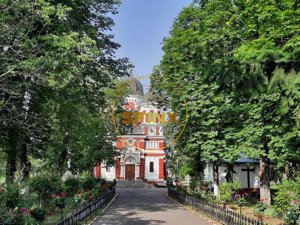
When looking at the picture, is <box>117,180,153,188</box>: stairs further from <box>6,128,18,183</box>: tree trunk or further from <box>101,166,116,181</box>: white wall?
<box>6,128,18,183</box>: tree trunk

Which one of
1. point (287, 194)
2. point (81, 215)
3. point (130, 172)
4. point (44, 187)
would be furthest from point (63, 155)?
point (130, 172)

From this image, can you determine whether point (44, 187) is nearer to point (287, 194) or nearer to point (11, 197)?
point (11, 197)

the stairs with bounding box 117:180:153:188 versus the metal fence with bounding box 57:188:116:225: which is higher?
the metal fence with bounding box 57:188:116:225

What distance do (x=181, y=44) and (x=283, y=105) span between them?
15913 mm

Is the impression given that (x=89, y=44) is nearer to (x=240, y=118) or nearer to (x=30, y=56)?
(x=30, y=56)

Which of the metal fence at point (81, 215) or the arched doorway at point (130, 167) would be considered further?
the arched doorway at point (130, 167)

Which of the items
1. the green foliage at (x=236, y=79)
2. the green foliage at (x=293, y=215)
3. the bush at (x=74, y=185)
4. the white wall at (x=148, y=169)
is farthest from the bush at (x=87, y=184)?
the white wall at (x=148, y=169)

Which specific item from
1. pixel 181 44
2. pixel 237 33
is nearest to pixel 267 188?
pixel 237 33

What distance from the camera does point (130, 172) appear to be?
230ft

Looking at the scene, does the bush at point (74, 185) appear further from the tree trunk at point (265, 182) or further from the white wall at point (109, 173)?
the white wall at point (109, 173)

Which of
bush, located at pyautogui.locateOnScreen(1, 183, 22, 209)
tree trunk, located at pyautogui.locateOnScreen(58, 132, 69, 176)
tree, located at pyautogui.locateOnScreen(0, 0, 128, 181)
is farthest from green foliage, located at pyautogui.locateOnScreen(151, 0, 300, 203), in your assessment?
tree trunk, located at pyautogui.locateOnScreen(58, 132, 69, 176)

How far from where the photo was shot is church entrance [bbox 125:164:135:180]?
69.7 metres

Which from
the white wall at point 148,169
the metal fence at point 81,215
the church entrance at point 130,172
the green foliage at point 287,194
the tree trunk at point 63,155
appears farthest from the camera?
the white wall at point 148,169

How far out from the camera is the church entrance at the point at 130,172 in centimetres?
6969
